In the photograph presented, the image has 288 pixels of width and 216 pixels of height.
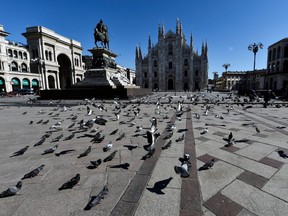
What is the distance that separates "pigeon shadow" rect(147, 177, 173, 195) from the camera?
266cm

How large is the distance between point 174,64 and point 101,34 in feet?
161

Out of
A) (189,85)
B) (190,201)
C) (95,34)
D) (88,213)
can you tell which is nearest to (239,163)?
(190,201)

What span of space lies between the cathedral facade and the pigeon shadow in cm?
6732

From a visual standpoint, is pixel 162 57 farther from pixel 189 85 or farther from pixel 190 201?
pixel 190 201

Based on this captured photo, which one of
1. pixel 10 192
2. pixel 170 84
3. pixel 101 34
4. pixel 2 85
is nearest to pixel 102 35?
pixel 101 34

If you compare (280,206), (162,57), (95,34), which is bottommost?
(280,206)

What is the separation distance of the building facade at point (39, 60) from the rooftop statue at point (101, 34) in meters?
24.0

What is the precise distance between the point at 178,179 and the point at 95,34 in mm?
27378

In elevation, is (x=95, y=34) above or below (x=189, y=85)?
above

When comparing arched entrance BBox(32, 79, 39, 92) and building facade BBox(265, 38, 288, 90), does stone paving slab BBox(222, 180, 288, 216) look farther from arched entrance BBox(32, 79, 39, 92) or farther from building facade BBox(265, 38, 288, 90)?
arched entrance BBox(32, 79, 39, 92)

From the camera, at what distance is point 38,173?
3.17 m

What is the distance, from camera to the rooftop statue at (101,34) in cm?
2559

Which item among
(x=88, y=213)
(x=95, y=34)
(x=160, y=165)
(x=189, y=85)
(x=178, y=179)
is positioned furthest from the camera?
(x=189, y=85)

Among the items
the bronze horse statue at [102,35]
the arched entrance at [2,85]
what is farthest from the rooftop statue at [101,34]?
the arched entrance at [2,85]
